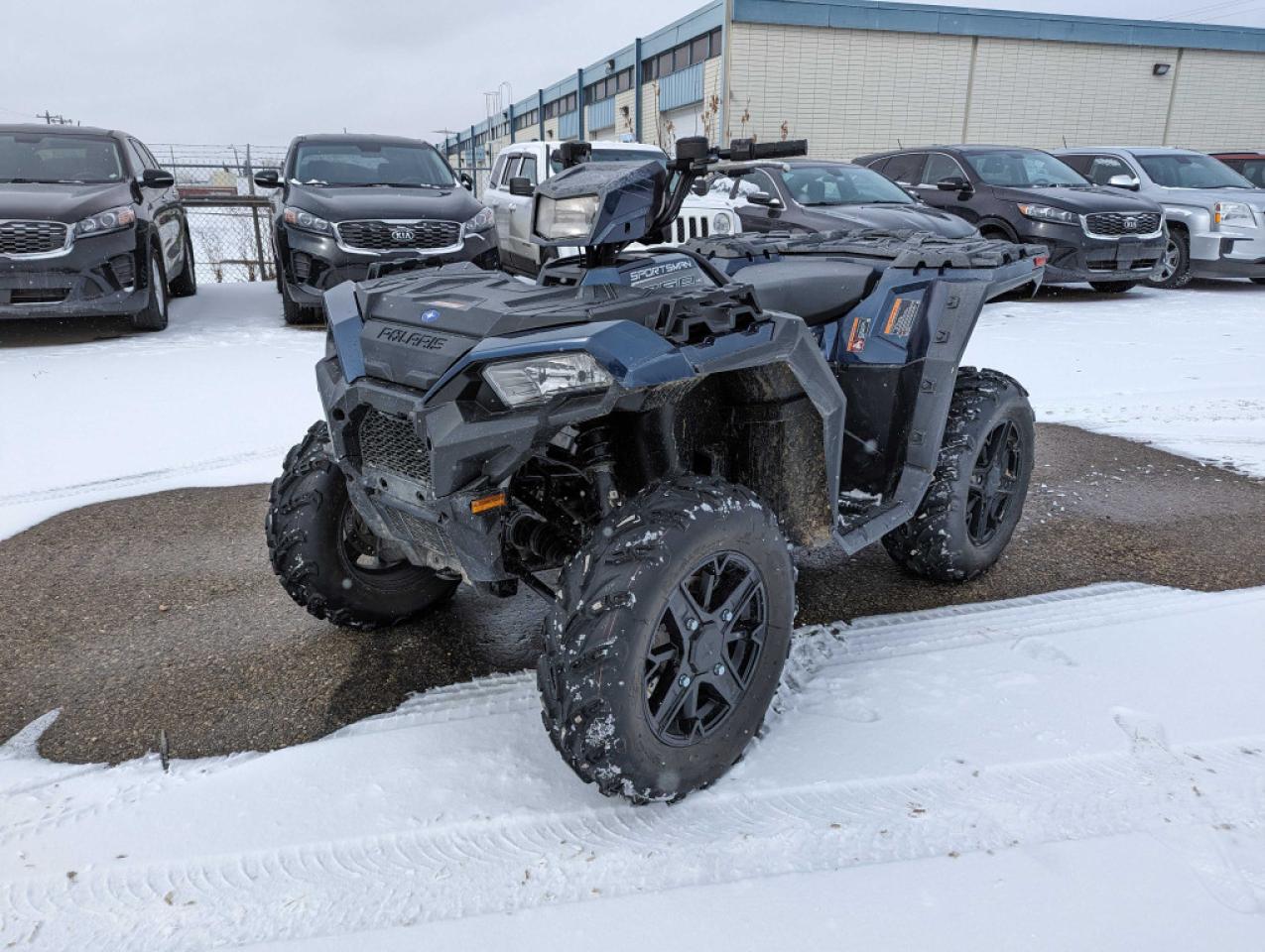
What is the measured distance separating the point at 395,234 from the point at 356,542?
5.87 metres

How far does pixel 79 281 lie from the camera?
23.7 ft

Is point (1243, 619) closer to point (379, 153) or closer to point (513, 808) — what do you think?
point (513, 808)

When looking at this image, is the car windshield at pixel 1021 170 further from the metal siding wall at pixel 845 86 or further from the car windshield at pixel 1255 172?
the metal siding wall at pixel 845 86

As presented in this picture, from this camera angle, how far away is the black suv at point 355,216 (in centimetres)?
781

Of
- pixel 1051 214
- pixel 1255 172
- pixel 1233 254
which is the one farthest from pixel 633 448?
pixel 1255 172

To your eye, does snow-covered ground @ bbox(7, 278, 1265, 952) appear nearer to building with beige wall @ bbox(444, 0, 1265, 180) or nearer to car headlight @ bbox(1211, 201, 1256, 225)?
car headlight @ bbox(1211, 201, 1256, 225)

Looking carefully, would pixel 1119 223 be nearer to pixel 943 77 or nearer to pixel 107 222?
pixel 107 222

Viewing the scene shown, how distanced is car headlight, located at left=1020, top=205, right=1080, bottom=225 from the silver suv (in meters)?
1.28

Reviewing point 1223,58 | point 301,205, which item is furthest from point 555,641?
point 1223,58

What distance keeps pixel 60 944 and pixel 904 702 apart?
1.97 metres

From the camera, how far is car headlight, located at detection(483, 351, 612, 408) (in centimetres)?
178

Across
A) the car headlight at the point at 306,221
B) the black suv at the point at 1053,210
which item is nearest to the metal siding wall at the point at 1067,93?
the black suv at the point at 1053,210

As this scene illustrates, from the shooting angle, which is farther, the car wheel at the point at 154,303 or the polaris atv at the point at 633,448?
the car wheel at the point at 154,303

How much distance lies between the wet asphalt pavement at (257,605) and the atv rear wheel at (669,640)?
86cm
